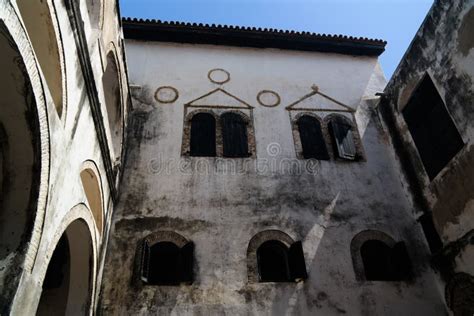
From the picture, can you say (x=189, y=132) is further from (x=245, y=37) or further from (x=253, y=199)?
(x=245, y=37)

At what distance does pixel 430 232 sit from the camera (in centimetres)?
711

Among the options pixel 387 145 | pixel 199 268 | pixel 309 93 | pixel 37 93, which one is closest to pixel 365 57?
pixel 309 93

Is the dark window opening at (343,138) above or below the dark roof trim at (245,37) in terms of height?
below

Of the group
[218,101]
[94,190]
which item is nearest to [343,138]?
[218,101]

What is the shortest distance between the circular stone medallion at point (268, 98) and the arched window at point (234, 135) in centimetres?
80

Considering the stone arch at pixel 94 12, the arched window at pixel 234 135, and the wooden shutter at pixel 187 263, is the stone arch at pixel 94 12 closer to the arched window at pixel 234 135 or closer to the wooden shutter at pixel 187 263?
the arched window at pixel 234 135

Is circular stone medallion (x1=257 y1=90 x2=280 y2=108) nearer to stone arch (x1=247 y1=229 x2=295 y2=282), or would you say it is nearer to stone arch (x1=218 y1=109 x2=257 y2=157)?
stone arch (x1=218 y1=109 x2=257 y2=157)

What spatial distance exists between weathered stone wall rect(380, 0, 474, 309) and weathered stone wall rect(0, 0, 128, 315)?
605cm

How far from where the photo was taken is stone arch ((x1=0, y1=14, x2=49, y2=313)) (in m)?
3.28

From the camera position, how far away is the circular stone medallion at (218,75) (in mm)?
9461

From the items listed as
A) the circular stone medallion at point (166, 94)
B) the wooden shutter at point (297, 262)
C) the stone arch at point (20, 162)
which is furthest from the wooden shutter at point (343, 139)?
the stone arch at point (20, 162)

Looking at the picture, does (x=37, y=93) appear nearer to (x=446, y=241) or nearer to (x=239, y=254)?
(x=239, y=254)

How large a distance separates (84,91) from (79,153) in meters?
0.83

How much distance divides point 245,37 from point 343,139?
4.09m
